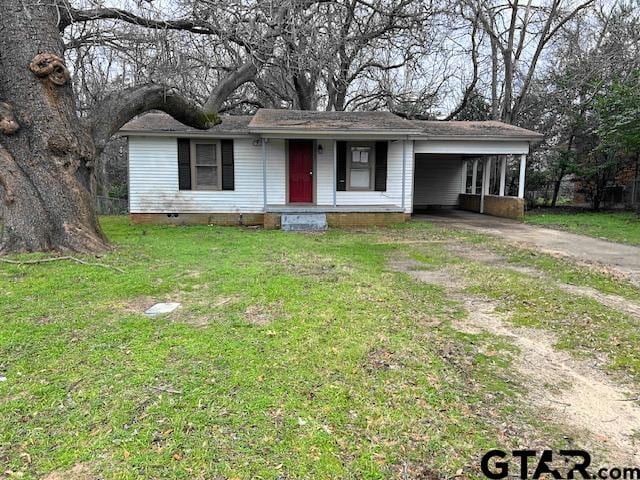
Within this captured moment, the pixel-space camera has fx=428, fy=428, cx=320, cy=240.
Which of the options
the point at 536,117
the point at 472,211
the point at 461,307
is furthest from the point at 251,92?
the point at 461,307

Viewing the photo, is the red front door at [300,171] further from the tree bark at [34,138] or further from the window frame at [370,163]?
the tree bark at [34,138]

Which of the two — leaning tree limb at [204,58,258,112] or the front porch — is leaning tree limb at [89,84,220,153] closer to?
the front porch

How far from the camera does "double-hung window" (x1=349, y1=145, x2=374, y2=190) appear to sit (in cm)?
1265

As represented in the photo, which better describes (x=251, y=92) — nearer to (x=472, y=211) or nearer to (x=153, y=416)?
(x=472, y=211)

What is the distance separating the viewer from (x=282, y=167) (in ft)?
41.0

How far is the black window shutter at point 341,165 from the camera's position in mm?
12555

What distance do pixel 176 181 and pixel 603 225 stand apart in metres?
12.3

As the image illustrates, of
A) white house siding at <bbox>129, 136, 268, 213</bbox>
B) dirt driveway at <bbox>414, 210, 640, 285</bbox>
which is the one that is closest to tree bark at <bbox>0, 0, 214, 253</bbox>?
white house siding at <bbox>129, 136, 268, 213</bbox>

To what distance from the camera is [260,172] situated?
40.8ft

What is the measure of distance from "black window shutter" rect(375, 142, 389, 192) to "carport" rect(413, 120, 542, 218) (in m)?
1.08

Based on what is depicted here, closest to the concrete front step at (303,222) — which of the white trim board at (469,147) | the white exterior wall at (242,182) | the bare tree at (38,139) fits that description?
the white exterior wall at (242,182)

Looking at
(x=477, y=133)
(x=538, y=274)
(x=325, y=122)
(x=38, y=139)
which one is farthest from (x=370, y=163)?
(x=38, y=139)

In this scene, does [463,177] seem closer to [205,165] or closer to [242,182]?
[242,182]

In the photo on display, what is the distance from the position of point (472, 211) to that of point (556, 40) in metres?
9.02
